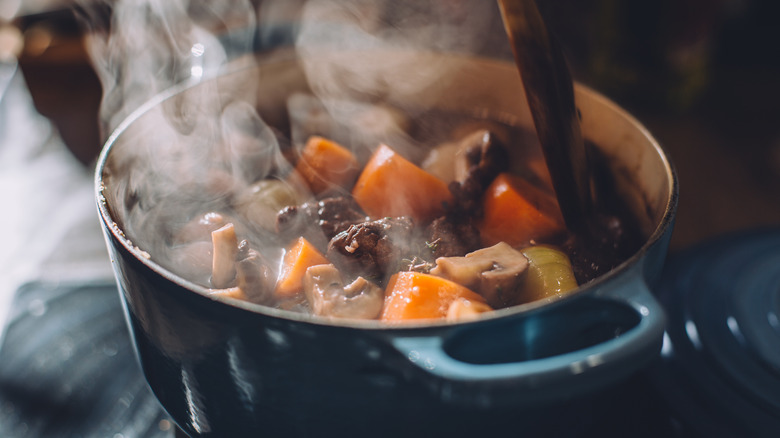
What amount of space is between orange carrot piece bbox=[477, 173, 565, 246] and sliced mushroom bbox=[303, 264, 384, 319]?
301 millimetres

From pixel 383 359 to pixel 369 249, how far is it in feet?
1.45

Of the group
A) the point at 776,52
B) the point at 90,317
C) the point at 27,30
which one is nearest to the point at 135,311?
the point at 90,317

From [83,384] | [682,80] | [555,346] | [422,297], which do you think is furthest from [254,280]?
[682,80]

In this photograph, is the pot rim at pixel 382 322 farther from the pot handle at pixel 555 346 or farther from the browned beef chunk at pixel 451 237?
the browned beef chunk at pixel 451 237

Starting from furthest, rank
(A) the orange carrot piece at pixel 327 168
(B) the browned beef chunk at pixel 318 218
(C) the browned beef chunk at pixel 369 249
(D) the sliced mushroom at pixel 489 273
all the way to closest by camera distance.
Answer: (A) the orange carrot piece at pixel 327 168 < (B) the browned beef chunk at pixel 318 218 < (C) the browned beef chunk at pixel 369 249 < (D) the sliced mushroom at pixel 489 273

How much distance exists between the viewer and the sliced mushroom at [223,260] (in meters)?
0.96

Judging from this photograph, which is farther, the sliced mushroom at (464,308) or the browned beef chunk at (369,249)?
the browned beef chunk at (369,249)

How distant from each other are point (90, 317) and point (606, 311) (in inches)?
39.8

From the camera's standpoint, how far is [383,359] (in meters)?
0.59

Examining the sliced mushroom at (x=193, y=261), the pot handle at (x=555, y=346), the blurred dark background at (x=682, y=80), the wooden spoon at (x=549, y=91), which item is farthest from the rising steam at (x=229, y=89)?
the pot handle at (x=555, y=346)

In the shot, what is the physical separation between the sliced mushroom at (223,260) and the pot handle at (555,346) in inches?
18.6

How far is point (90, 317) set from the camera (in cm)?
118

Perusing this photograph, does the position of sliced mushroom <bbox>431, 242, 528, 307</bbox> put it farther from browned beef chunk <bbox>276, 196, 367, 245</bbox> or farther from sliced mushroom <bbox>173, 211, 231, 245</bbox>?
sliced mushroom <bbox>173, 211, 231, 245</bbox>

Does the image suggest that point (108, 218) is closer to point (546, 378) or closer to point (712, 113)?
point (546, 378)
